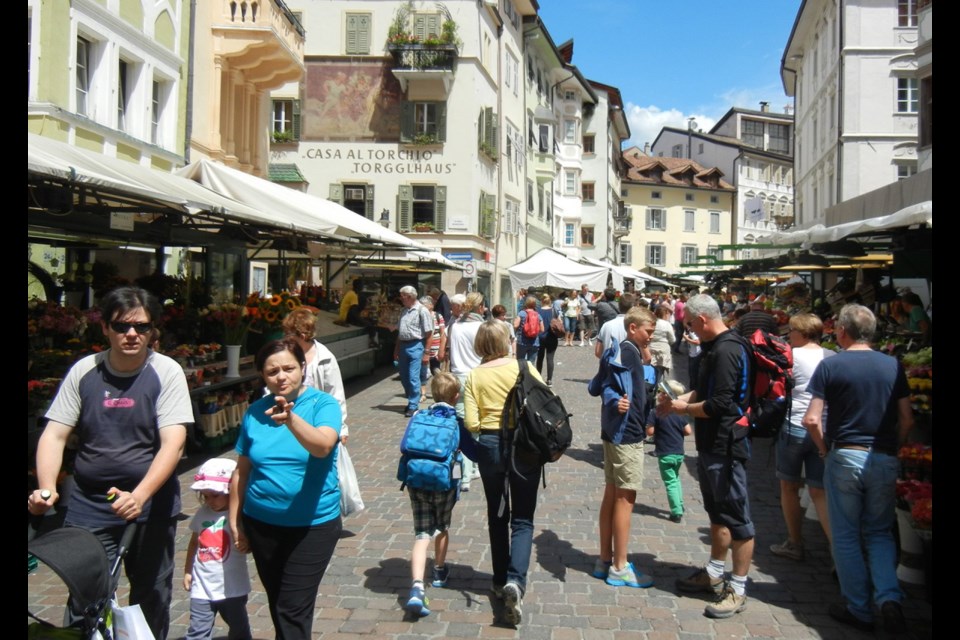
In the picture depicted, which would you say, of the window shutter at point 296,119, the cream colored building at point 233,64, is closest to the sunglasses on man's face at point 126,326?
the cream colored building at point 233,64

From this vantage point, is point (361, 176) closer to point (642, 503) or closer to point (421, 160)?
point (421, 160)

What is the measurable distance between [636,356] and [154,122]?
1364 cm

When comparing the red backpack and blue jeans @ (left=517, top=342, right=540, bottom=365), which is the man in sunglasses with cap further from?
blue jeans @ (left=517, top=342, right=540, bottom=365)

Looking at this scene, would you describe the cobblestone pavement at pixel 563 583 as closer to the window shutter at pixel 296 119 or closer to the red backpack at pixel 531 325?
the red backpack at pixel 531 325

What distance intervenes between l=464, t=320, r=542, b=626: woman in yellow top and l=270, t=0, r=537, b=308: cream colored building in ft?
78.5

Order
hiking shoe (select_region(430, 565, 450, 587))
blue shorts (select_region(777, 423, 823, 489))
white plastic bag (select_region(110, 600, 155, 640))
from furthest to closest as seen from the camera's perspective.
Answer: blue shorts (select_region(777, 423, 823, 489)) → hiking shoe (select_region(430, 565, 450, 587)) → white plastic bag (select_region(110, 600, 155, 640))

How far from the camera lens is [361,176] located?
29.3 m

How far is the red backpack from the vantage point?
14.1 meters

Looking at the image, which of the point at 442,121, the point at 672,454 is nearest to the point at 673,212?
the point at 442,121

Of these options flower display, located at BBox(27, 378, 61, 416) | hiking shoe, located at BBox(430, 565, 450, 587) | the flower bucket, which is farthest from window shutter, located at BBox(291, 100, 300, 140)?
hiking shoe, located at BBox(430, 565, 450, 587)

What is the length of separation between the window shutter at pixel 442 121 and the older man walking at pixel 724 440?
25147mm

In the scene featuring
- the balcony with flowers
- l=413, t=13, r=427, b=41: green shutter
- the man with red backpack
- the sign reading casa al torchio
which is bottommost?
the man with red backpack

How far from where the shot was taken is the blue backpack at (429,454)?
495 cm
